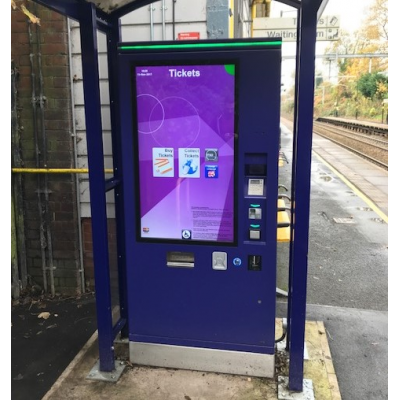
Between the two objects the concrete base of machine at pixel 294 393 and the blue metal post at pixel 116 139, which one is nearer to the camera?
the concrete base of machine at pixel 294 393

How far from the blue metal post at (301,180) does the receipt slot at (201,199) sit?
151 mm

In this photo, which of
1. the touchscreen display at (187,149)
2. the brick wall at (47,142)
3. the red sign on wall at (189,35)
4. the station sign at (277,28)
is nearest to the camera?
the touchscreen display at (187,149)

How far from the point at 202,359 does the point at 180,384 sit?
0.75 feet

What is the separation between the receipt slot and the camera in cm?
268

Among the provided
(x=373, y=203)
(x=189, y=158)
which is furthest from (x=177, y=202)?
(x=373, y=203)

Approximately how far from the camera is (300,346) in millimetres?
2809

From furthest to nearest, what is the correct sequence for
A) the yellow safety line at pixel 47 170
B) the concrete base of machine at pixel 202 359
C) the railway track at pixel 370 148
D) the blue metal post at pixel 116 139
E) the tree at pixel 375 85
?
the tree at pixel 375 85, the railway track at pixel 370 148, the yellow safety line at pixel 47 170, the blue metal post at pixel 116 139, the concrete base of machine at pixel 202 359

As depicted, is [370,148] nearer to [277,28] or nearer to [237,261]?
[277,28]

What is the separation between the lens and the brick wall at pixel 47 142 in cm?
421

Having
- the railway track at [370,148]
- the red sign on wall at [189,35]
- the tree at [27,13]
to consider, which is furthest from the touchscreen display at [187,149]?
the railway track at [370,148]

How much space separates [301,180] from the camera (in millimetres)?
2631

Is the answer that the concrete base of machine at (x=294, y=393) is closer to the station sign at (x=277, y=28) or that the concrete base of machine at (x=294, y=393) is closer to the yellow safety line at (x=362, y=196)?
the yellow safety line at (x=362, y=196)

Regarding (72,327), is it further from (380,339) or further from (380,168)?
(380,168)

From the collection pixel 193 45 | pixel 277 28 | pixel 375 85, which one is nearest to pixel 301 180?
pixel 193 45
